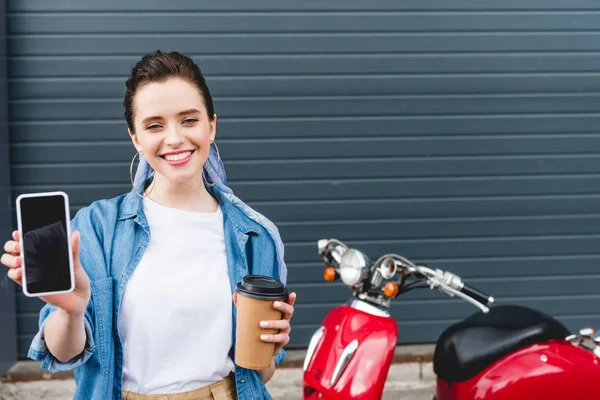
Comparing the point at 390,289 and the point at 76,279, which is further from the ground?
the point at 76,279

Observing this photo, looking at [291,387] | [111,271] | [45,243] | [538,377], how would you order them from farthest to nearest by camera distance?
[291,387] < [538,377] < [111,271] < [45,243]

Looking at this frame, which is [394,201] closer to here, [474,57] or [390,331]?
[474,57]

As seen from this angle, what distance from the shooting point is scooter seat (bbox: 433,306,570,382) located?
256 centimetres

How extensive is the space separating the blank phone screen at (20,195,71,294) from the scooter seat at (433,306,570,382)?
5.09ft

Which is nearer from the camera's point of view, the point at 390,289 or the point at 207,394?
the point at 207,394

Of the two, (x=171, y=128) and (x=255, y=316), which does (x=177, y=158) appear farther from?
(x=255, y=316)

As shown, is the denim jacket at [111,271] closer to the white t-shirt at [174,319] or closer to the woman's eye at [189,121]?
the white t-shirt at [174,319]

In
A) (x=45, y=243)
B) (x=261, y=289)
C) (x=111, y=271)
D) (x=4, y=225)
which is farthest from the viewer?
(x=4, y=225)

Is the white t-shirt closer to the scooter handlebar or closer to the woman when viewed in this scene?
the woman

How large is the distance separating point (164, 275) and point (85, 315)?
217 mm

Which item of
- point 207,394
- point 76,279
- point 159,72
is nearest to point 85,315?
point 76,279

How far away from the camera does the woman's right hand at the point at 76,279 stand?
1.43m

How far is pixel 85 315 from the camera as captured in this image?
1.72m

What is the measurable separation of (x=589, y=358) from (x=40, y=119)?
3402 mm
